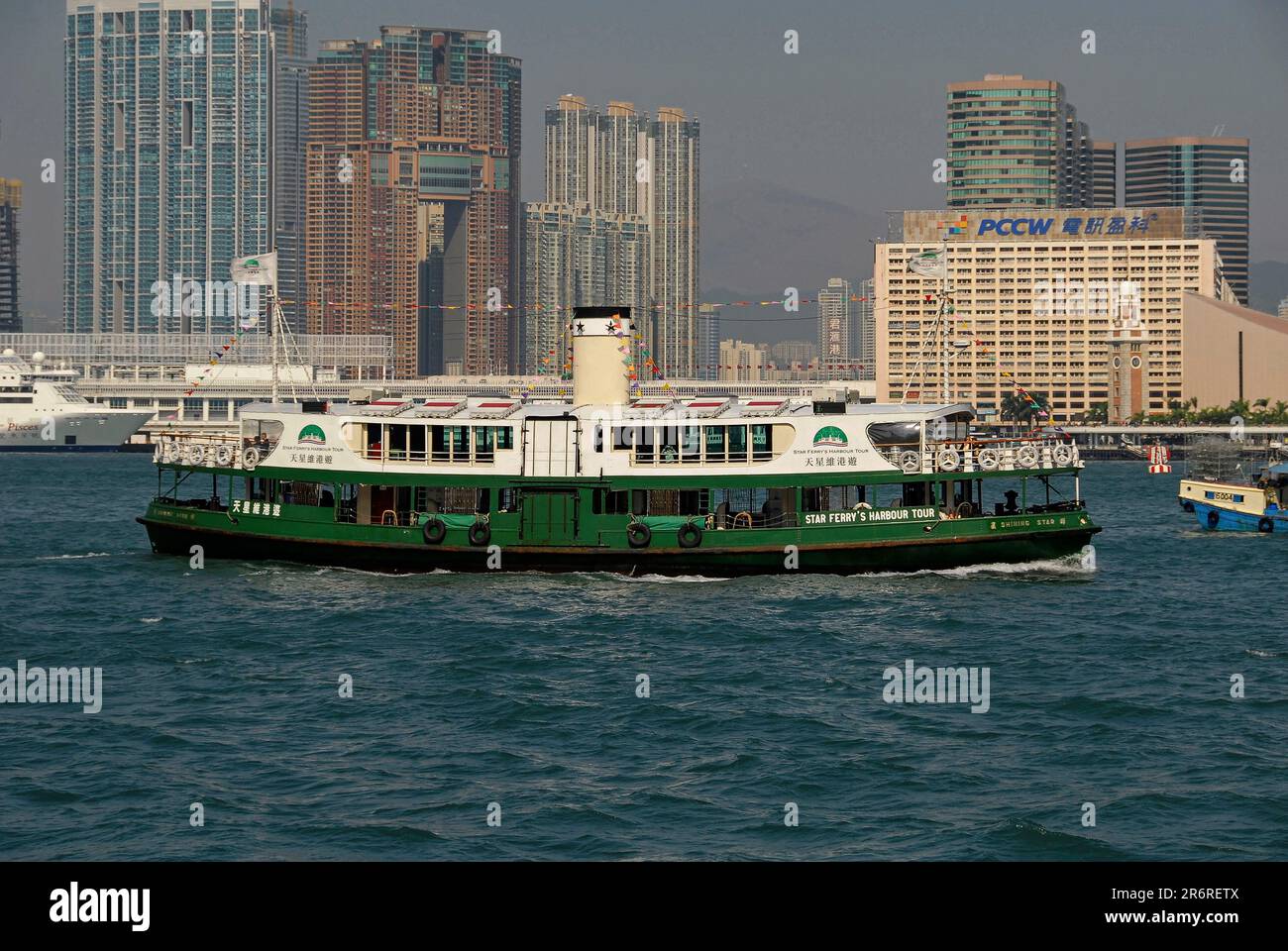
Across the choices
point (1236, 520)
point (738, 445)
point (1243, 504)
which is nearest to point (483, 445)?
point (738, 445)

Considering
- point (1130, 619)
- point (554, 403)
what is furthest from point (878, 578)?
point (554, 403)

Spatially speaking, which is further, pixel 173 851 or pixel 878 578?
pixel 878 578

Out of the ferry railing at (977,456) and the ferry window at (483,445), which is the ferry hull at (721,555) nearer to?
the ferry railing at (977,456)

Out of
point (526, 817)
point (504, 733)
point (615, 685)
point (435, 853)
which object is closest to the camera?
point (435, 853)

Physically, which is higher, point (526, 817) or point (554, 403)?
point (554, 403)

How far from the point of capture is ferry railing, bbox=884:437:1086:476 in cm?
4747

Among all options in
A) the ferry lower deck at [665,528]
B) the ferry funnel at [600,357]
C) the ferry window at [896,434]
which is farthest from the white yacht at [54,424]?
the ferry window at [896,434]

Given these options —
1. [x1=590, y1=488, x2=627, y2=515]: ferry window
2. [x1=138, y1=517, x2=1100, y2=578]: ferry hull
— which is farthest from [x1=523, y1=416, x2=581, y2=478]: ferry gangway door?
[x1=138, y1=517, x2=1100, y2=578]: ferry hull

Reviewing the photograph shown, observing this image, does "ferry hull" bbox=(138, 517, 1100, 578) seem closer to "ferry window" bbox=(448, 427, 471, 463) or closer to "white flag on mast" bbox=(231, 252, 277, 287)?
"ferry window" bbox=(448, 427, 471, 463)

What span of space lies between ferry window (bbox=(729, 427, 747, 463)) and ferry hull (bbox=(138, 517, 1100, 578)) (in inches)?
108

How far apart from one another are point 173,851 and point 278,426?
32829 mm
